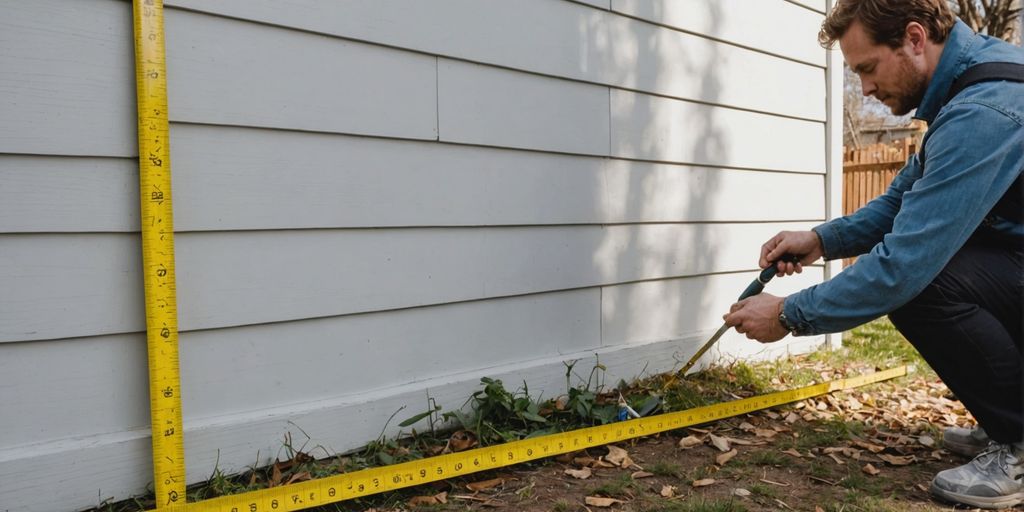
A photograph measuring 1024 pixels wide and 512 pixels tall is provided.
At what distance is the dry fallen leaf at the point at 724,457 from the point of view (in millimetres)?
2611

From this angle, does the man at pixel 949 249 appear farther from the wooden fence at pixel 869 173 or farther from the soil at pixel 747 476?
the wooden fence at pixel 869 173

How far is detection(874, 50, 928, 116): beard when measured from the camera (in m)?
2.30

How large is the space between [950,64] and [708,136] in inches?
63.8

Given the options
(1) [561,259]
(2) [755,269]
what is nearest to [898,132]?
(2) [755,269]

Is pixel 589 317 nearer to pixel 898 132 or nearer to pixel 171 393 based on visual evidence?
pixel 171 393

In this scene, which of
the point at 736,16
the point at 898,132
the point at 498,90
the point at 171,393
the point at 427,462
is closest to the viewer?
the point at 171,393

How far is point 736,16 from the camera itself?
3.96 m

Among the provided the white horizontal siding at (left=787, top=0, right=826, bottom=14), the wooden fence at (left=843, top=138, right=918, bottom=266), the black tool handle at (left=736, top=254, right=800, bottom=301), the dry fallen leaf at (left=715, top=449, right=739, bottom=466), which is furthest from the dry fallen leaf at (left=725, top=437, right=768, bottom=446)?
the wooden fence at (left=843, top=138, right=918, bottom=266)

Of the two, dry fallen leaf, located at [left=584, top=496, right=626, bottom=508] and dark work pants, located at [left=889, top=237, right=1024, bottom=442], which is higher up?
dark work pants, located at [left=889, top=237, right=1024, bottom=442]

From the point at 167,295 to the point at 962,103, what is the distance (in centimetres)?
231

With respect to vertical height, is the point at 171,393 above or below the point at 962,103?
below

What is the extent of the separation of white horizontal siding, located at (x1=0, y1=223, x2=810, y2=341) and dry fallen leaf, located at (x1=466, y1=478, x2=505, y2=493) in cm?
Answer: 68

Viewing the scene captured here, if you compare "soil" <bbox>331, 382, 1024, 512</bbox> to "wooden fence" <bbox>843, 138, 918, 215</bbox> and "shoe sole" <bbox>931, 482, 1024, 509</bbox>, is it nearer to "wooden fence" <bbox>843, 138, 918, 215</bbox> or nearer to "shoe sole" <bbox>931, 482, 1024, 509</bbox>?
"shoe sole" <bbox>931, 482, 1024, 509</bbox>

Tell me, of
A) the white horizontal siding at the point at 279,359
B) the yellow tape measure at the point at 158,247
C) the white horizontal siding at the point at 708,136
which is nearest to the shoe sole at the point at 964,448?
the white horizontal siding at the point at 279,359
